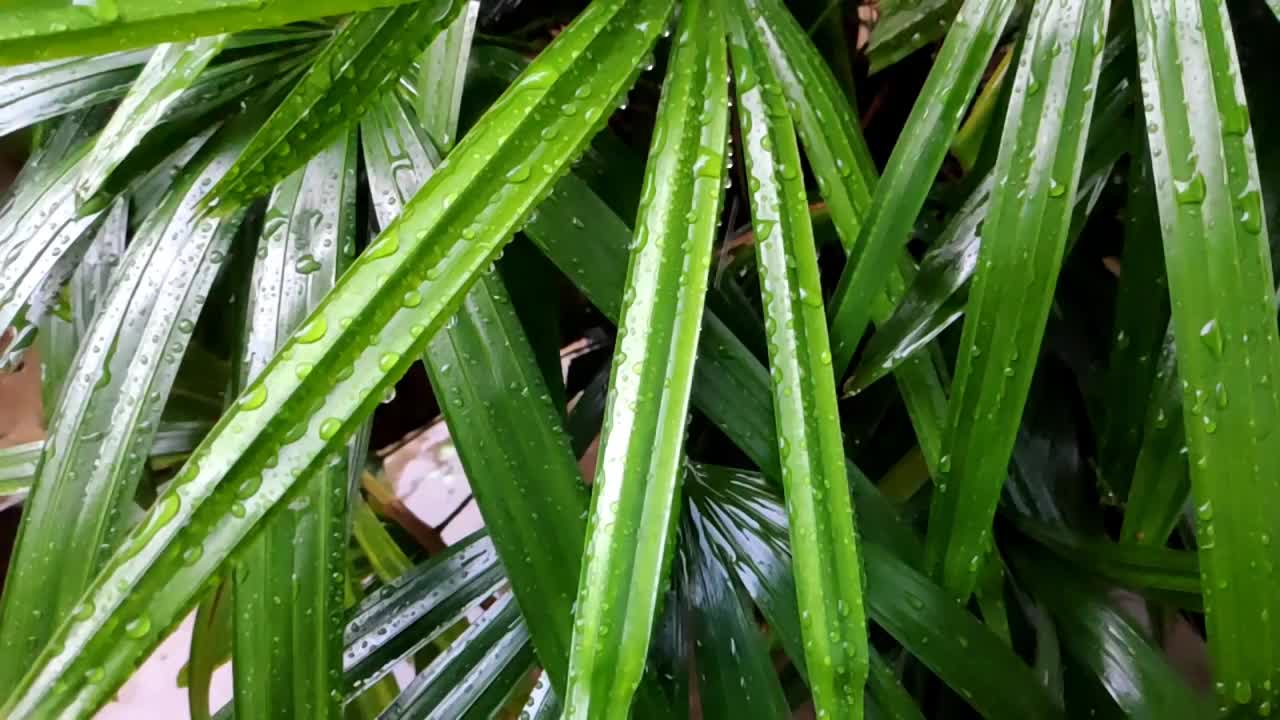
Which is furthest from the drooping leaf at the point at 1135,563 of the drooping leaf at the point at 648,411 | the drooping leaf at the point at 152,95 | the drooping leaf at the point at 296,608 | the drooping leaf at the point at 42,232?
the drooping leaf at the point at 42,232

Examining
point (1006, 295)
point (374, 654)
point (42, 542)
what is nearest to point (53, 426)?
point (42, 542)

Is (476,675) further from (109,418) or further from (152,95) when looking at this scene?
(152,95)

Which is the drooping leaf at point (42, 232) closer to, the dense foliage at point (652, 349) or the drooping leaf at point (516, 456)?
the dense foliage at point (652, 349)

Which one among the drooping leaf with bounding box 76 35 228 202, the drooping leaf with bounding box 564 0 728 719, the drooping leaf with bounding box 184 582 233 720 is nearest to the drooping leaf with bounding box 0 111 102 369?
the drooping leaf with bounding box 76 35 228 202

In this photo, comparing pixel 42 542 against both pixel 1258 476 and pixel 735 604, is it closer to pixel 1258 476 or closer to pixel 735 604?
pixel 735 604

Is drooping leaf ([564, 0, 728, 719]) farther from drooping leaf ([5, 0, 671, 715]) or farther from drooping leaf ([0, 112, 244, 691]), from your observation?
drooping leaf ([0, 112, 244, 691])
